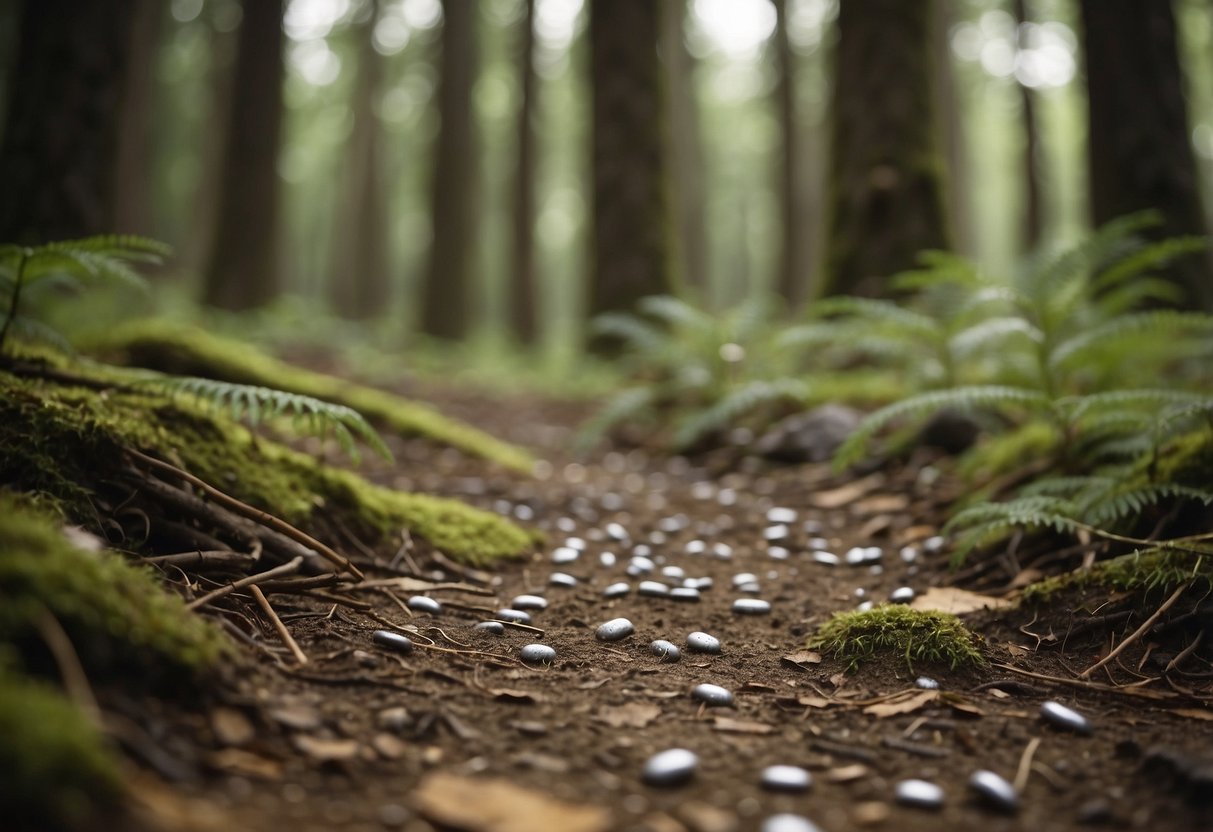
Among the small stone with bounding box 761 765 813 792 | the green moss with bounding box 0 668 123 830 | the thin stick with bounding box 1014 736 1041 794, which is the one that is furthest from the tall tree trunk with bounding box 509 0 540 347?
the green moss with bounding box 0 668 123 830

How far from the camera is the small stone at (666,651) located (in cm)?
254

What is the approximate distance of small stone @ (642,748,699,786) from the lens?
5.54 feet

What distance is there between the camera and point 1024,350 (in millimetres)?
5840

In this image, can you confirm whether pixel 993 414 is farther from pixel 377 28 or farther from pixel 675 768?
pixel 377 28

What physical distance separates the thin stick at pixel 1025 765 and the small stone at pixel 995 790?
3cm

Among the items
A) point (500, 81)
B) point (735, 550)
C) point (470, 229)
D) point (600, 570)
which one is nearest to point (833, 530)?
point (735, 550)

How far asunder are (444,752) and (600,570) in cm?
182

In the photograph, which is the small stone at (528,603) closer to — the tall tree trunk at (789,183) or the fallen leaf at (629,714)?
the fallen leaf at (629,714)

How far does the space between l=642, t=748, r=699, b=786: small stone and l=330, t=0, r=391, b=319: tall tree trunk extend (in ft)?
61.7

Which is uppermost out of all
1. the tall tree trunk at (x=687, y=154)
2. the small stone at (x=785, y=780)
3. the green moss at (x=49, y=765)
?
the tall tree trunk at (x=687, y=154)

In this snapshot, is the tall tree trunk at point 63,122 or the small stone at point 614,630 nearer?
the small stone at point 614,630

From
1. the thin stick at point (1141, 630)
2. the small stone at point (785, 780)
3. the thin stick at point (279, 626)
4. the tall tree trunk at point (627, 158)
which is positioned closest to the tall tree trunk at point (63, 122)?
the thin stick at point (279, 626)

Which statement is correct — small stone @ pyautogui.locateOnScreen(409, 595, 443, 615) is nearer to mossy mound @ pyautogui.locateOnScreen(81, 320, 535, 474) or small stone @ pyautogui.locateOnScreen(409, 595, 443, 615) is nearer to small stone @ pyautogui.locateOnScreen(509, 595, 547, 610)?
small stone @ pyautogui.locateOnScreen(509, 595, 547, 610)

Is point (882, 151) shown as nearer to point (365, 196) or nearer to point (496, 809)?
point (496, 809)
